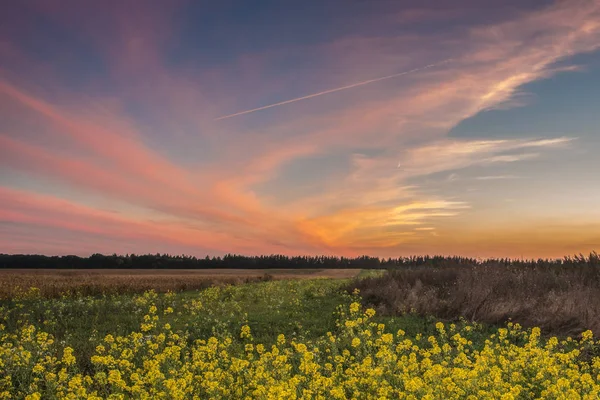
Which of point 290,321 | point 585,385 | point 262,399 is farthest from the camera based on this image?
point 290,321

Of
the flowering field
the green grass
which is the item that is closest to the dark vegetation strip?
the flowering field

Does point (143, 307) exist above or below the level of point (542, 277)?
below

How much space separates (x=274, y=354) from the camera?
9.66m

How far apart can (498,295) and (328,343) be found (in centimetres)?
1034

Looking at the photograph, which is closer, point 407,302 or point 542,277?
point 407,302

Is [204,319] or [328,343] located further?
[204,319]

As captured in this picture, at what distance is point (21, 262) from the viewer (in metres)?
86.5

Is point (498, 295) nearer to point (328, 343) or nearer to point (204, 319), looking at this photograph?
point (328, 343)

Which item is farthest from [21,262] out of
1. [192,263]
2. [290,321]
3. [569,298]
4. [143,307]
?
[569,298]

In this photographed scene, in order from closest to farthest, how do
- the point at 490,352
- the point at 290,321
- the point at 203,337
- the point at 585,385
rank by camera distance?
the point at 585,385
the point at 490,352
the point at 203,337
the point at 290,321

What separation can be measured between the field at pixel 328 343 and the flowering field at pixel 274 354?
0.17 feet

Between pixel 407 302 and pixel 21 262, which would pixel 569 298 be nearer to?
pixel 407 302

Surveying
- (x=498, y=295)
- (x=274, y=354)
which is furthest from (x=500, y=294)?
(x=274, y=354)

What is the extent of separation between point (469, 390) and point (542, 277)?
1705 cm
